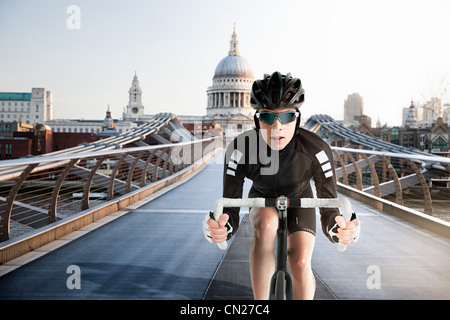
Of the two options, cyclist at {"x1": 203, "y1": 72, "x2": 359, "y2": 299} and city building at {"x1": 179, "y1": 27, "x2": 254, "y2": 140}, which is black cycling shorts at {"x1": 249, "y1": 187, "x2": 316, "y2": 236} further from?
city building at {"x1": 179, "y1": 27, "x2": 254, "y2": 140}

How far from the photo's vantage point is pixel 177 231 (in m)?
6.28

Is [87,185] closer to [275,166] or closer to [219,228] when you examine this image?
[275,166]

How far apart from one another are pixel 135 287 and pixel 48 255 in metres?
1.49

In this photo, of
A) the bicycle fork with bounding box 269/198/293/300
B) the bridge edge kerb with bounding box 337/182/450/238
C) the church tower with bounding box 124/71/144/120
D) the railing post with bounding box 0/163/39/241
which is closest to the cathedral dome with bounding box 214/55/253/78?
the church tower with bounding box 124/71/144/120

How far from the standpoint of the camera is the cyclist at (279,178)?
2.28 meters

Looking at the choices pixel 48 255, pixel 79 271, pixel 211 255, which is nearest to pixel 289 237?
pixel 79 271

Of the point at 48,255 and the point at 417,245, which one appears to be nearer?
the point at 48,255

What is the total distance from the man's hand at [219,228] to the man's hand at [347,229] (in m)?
0.50

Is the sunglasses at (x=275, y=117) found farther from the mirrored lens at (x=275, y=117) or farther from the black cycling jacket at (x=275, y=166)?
the black cycling jacket at (x=275, y=166)

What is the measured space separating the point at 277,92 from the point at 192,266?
243 cm
